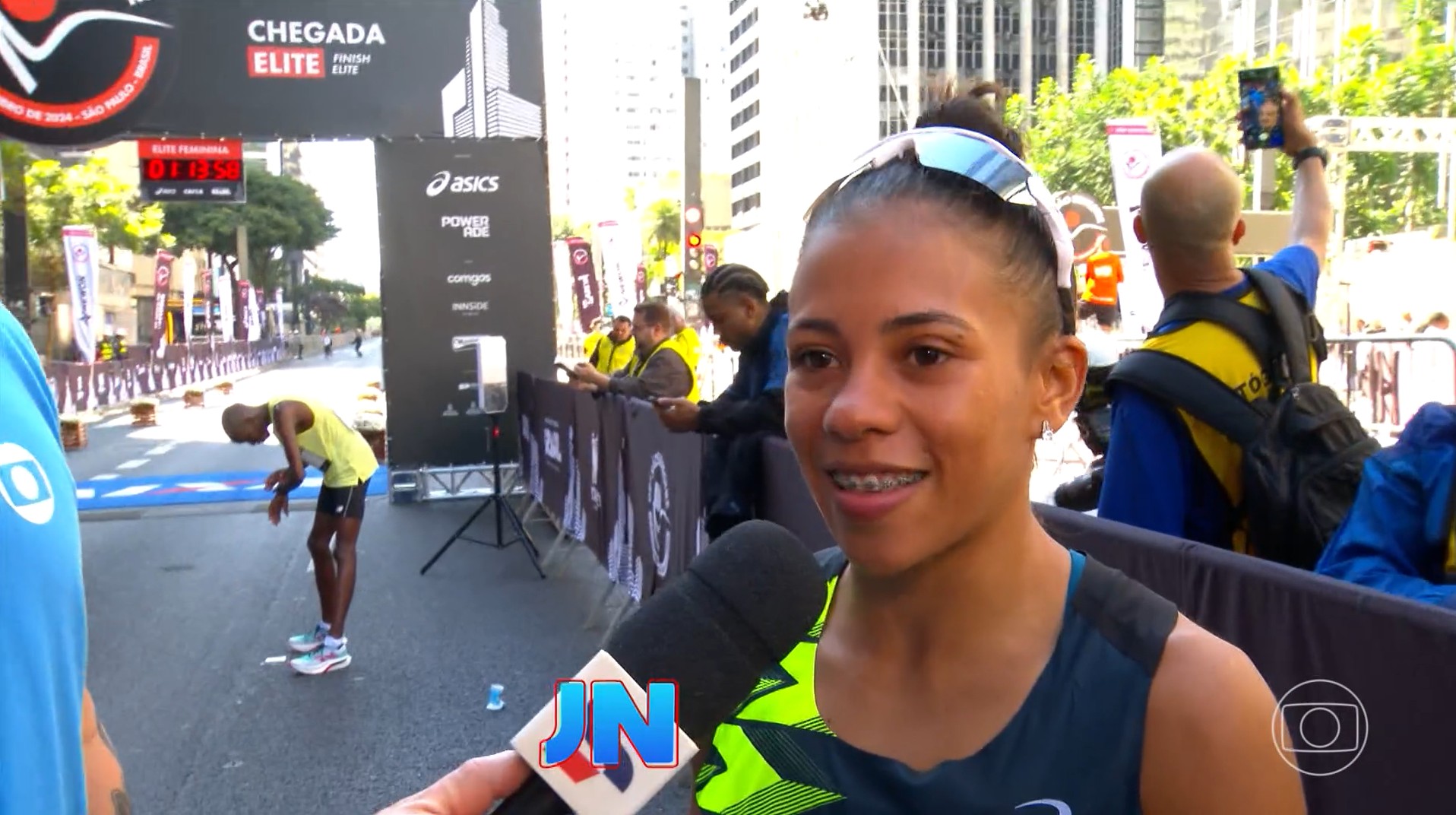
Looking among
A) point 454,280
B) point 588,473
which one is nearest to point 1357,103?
point 454,280

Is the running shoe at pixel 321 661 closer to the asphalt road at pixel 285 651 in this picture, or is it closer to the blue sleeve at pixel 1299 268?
the asphalt road at pixel 285 651

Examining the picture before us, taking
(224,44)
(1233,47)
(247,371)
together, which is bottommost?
(247,371)

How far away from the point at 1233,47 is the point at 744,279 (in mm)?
55106

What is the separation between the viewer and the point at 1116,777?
1.09 m

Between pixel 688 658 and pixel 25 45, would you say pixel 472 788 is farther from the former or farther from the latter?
pixel 25 45

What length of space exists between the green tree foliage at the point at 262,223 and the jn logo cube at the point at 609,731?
59.6 meters

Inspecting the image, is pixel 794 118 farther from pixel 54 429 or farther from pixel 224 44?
pixel 54 429

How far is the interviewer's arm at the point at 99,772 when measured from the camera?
1.73m

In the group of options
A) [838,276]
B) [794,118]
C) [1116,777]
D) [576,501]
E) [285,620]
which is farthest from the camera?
[794,118]

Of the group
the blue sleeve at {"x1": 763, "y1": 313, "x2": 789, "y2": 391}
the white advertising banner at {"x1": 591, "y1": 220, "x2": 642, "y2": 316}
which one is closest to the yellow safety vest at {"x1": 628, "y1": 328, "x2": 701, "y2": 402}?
the blue sleeve at {"x1": 763, "y1": 313, "x2": 789, "y2": 391}

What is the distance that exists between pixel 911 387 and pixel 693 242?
3087 centimetres

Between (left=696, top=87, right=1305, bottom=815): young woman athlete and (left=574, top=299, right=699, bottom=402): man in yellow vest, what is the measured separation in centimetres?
683

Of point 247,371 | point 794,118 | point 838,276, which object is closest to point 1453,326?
point 838,276

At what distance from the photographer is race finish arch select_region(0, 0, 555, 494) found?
10406mm
